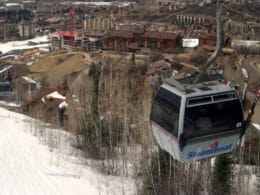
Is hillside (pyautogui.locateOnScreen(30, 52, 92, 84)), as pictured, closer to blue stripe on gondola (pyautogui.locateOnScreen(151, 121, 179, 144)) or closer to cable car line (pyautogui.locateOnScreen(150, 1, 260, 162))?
blue stripe on gondola (pyautogui.locateOnScreen(151, 121, 179, 144))

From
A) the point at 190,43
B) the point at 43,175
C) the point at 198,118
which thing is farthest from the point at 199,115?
the point at 190,43

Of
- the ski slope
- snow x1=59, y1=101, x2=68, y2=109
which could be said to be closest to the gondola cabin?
the ski slope

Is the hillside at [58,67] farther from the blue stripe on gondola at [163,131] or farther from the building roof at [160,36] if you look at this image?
the blue stripe on gondola at [163,131]

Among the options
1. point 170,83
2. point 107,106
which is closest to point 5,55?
point 107,106

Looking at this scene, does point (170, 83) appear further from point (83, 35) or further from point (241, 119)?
point (83, 35)

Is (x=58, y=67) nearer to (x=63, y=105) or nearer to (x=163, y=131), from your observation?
(x=63, y=105)

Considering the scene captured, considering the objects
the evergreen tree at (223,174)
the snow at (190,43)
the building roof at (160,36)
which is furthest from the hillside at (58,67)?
the evergreen tree at (223,174)

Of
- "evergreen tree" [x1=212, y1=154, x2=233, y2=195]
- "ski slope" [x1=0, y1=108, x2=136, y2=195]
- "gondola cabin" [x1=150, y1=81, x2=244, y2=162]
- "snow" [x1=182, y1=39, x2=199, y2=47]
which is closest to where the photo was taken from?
"gondola cabin" [x1=150, y1=81, x2=244, y2=162]
